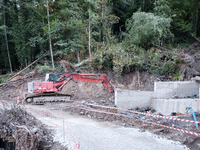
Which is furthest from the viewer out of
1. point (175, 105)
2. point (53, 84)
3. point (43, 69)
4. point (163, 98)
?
point (43, 69)

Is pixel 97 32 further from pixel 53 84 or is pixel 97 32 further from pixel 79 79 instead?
pixel 53 84

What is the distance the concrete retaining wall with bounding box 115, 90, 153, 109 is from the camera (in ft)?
31.6

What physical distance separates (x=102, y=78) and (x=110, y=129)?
583 centimetres

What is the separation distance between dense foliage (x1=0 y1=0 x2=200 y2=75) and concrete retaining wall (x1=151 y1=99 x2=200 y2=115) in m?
5.39

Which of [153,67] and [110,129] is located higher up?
[153,67]

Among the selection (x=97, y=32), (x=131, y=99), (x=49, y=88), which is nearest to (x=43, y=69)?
(x=49, y=88)

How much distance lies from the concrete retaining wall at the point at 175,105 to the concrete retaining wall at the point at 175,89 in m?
0.95

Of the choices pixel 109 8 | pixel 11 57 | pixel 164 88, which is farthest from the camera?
pixel 11 57

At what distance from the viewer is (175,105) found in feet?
28.8

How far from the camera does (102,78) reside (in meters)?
12.1

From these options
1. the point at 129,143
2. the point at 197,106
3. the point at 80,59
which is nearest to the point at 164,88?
the point at 197,106

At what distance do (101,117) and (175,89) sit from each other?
5196 millimetres

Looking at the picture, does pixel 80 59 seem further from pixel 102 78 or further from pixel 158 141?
pixel 158 141

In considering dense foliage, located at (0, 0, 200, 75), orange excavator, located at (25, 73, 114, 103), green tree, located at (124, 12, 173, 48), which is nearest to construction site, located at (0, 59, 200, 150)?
orange excavator, located at (25, 73, 114, 103)
